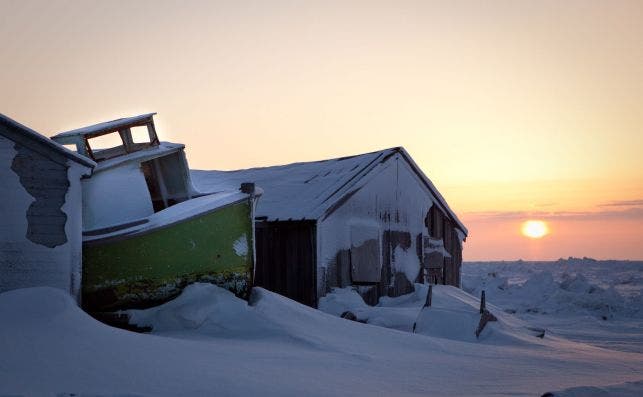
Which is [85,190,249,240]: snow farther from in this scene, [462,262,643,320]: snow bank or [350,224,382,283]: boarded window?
[462,262,643,320]: snow bank

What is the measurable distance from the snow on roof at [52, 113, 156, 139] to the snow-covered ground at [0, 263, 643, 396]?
3370 mm

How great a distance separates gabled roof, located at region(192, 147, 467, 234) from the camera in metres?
15.0

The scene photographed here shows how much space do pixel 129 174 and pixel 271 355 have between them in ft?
18.0

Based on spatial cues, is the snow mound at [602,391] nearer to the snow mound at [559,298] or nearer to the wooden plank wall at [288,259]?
the wooden plank wall at [288,259]

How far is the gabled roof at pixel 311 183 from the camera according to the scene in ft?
49.4

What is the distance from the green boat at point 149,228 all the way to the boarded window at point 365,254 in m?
4.36

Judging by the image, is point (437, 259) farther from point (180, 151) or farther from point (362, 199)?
point (180, 151)

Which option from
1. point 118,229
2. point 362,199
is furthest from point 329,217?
point 118,229

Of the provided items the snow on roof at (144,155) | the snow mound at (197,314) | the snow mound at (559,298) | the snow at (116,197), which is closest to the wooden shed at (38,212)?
the snow mound at (197,314)

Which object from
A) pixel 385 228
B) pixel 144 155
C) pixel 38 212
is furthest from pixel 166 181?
pixel 385 228

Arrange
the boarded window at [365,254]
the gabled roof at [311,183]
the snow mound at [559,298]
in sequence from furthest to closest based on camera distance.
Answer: the snow mound at [559,298] < the boarded window at [365,254] < the gabled roof at [311,183]

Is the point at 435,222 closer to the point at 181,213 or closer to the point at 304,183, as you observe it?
the point at 304,183

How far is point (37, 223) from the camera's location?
8.47m

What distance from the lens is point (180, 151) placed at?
41.8 ft
